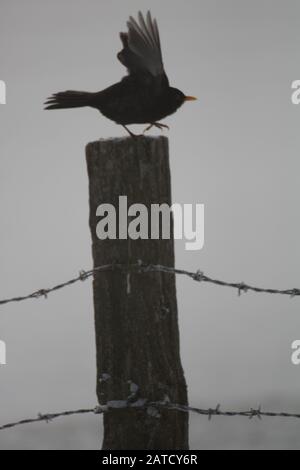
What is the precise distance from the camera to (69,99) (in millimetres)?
5070

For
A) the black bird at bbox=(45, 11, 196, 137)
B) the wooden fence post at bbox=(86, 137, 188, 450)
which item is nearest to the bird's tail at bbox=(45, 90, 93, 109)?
the black bird at bbox=(45, 11, 196, 137)

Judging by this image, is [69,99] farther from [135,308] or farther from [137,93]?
[135,308]

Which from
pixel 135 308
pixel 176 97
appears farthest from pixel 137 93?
pixel 135 308

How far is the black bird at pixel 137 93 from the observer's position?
4.53 meters

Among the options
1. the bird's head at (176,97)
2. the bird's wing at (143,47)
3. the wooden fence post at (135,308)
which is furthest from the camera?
the bird's head at (176,97)

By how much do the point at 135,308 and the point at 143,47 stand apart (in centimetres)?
151

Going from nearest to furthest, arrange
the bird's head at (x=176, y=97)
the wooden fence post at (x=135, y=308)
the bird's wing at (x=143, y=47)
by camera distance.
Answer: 1. the wooden fence post at (x=135, y=308)
2. the bird's wing at (x=143, y=47)
3. the bird's head at (x=176, y=97)

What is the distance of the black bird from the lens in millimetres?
4527

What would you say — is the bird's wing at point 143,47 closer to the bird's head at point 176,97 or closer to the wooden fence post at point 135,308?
the bird's head at point 176,97

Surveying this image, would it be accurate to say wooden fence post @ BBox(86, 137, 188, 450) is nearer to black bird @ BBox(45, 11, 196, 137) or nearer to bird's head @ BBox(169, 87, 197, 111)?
black bird @ BBox(45, 11, 196, 137)

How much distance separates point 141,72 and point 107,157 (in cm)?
108

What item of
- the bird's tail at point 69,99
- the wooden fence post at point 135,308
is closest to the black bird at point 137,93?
the bird's tail at point 69,99

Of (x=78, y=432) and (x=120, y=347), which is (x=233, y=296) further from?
(x=120, y=347)
